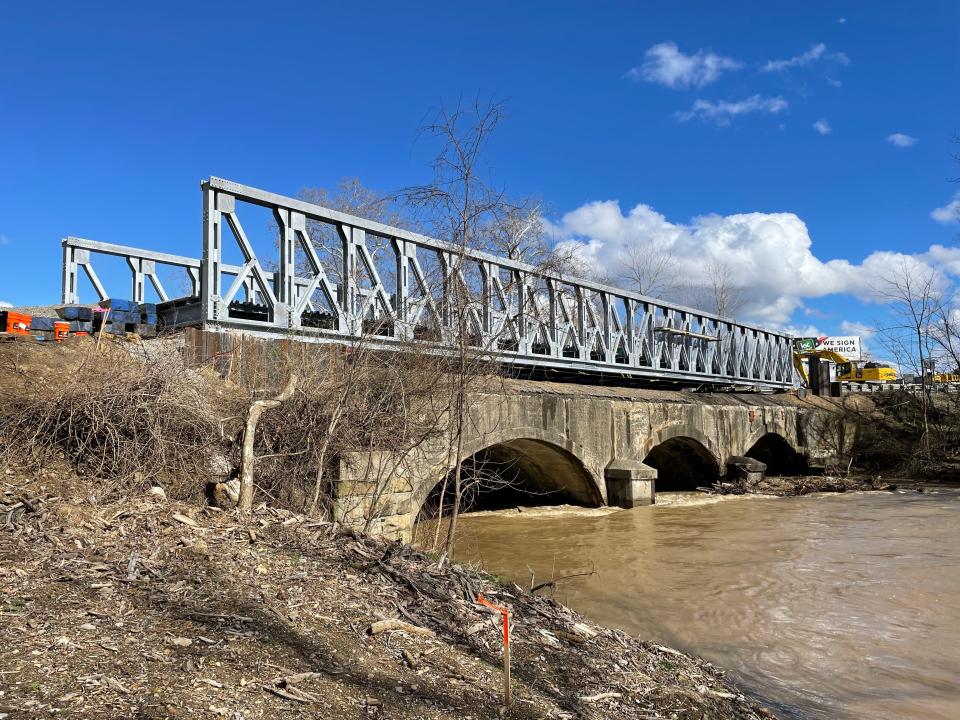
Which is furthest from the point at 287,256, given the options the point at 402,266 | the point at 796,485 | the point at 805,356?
the point at 805,356

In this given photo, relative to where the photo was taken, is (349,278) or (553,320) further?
(553,320)

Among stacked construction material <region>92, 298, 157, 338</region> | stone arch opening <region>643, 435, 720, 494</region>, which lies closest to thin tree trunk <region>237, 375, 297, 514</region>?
stacked construction material <region>92, 298, 157, 338</region>

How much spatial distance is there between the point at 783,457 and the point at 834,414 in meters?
3.67

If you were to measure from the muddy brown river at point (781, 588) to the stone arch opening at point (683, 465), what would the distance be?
4890mm

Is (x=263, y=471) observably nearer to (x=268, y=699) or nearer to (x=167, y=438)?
(x=167, y=438)

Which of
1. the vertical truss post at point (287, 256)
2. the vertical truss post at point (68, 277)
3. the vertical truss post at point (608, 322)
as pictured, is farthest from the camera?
the vertical truss post at point (608, 322)

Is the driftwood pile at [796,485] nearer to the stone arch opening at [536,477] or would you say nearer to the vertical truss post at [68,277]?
the stone arch opening at [536,477]

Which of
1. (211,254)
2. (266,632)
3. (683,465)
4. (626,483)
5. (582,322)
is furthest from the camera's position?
(683,465)

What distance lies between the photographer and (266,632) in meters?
4.45

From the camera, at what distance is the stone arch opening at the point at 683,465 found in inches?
960

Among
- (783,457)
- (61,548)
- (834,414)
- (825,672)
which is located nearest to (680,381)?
(783,457)

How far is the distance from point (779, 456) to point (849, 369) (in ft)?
74.8

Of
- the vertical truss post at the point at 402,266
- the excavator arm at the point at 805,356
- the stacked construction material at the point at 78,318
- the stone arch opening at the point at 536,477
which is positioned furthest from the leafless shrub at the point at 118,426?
the excavator arm at the point at 805,356

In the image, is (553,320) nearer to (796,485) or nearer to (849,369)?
(796,485)
